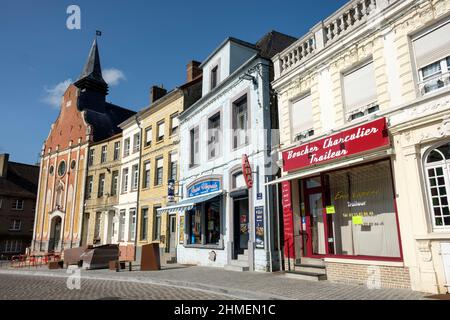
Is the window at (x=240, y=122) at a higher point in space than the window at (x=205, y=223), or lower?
higher

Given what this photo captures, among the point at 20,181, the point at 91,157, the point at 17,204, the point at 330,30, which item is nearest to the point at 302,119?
the point at 330,30

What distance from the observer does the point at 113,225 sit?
2708 cm

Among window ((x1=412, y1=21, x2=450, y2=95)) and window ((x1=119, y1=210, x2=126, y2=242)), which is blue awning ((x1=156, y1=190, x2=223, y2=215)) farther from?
window ((x1=119, y1=210, x2=126, y2=242))

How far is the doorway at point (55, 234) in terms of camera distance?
33.1 m

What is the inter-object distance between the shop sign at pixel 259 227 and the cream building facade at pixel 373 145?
1.26 m

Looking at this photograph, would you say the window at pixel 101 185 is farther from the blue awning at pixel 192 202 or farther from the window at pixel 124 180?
the blue awning at pixel 192 202

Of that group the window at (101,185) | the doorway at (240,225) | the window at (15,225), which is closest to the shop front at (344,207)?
the doorway at (240,225)

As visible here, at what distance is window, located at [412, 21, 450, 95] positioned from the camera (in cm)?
778

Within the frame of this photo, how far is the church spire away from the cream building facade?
28958 mm

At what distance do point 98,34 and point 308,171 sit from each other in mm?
36393

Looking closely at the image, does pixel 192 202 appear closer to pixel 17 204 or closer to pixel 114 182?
pixel 114 182

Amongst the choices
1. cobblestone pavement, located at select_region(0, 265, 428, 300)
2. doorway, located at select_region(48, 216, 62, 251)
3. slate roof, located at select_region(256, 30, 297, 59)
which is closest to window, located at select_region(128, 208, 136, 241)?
cobblestone pavement, located at select_region(0, 265, 428, 300)
